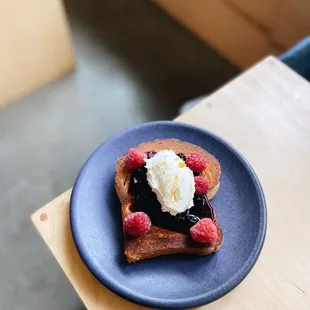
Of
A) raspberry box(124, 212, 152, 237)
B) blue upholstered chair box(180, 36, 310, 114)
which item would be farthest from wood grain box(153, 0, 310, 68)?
raspberry box(124, 212, 152, 237)

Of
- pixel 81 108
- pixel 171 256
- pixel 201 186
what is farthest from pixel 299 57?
pixel 81 108

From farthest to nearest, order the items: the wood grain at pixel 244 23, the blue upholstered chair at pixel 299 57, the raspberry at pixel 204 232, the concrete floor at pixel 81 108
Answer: the wood grain at pixel 244 23 → the concrete floor at pixel 81 108 → the blue upholstered chair at pixel 299 57 → the raspberry at pixel 204 232

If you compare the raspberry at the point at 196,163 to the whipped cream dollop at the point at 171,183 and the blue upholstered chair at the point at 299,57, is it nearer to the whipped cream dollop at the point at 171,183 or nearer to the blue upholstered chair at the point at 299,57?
the whipped cream dollop at the point at 171,183

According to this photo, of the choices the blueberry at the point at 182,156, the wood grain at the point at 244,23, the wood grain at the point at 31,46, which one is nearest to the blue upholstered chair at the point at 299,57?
the wood grain at the point at 244,23

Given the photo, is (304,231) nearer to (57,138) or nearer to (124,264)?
(124,264)

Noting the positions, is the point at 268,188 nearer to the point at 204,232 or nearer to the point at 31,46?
the point at 204,232

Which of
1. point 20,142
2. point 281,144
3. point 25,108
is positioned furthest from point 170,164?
point 25,108

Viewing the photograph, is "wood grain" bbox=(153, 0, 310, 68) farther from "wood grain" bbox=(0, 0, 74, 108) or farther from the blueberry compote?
the blueberry compote
